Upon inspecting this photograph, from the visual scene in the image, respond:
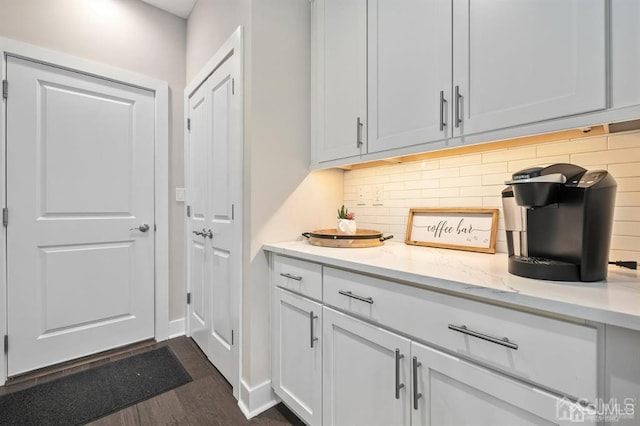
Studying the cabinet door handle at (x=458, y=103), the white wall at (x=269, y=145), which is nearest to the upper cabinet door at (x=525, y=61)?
the cabinet door handle at (x=458, y=103)

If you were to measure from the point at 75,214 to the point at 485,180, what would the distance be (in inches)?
106

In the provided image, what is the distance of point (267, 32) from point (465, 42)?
107 centimetres

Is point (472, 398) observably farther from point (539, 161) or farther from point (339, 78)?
point (339, 78)

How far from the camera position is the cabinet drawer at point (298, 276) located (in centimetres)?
132

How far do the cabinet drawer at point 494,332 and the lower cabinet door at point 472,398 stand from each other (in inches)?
1.3

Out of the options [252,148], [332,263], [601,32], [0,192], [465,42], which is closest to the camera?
[601,32]

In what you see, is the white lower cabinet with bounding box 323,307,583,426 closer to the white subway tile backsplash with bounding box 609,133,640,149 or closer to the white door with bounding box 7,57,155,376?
the white subway tile backsplash with bounding box 609,133,640,149

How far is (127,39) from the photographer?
2.31m

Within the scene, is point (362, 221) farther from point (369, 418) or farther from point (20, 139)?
point (20, 139)

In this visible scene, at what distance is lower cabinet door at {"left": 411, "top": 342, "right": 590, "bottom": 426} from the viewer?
2.27ft

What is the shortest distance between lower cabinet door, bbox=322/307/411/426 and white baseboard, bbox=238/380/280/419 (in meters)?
0.47

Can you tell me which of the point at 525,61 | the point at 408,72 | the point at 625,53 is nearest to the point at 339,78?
the point at 408,72

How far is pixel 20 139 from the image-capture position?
6.21ft

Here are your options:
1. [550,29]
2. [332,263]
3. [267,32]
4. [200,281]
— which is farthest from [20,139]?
[550,29]
